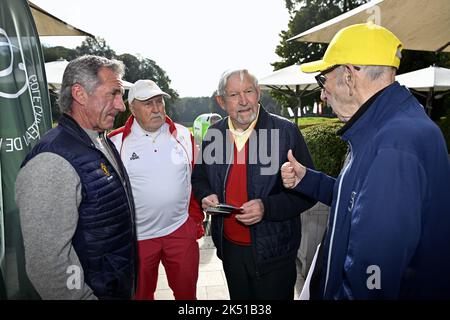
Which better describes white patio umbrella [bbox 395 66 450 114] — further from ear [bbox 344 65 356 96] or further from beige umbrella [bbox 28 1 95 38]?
beige umbrella [bbox 28 1 95 38]

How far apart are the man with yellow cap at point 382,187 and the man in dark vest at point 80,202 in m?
1.29

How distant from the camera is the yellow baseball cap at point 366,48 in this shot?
4.74 feet

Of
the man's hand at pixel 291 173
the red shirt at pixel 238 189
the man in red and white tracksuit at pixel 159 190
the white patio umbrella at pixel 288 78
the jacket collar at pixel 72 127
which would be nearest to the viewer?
the jacket collar at pixel 72 127

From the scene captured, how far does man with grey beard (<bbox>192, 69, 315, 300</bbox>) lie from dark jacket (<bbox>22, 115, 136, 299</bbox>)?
71 cm

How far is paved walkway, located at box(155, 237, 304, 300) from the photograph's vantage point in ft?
12.2

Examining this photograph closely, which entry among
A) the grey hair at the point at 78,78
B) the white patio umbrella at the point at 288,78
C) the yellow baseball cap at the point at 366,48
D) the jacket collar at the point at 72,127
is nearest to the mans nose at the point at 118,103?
the grey hair at the point at 78,78

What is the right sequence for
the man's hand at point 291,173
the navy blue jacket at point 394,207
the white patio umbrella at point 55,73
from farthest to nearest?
1. the white patio umbrella at point 55,73
2. the man's hand at point 291,173
3. the navy blue jacket at point 394,207

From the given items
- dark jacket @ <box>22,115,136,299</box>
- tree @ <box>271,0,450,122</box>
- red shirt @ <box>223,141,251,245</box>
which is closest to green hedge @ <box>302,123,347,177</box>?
red shirt @ <box>223,141,251,245</box>

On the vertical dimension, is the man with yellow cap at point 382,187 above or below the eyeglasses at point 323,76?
below

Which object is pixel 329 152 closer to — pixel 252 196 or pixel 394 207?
pixel 252 196

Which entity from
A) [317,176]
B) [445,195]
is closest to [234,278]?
[317,176]

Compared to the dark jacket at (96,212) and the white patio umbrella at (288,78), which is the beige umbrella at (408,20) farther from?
the white patio umbrella at (288,78)

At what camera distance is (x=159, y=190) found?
290 centimetres
